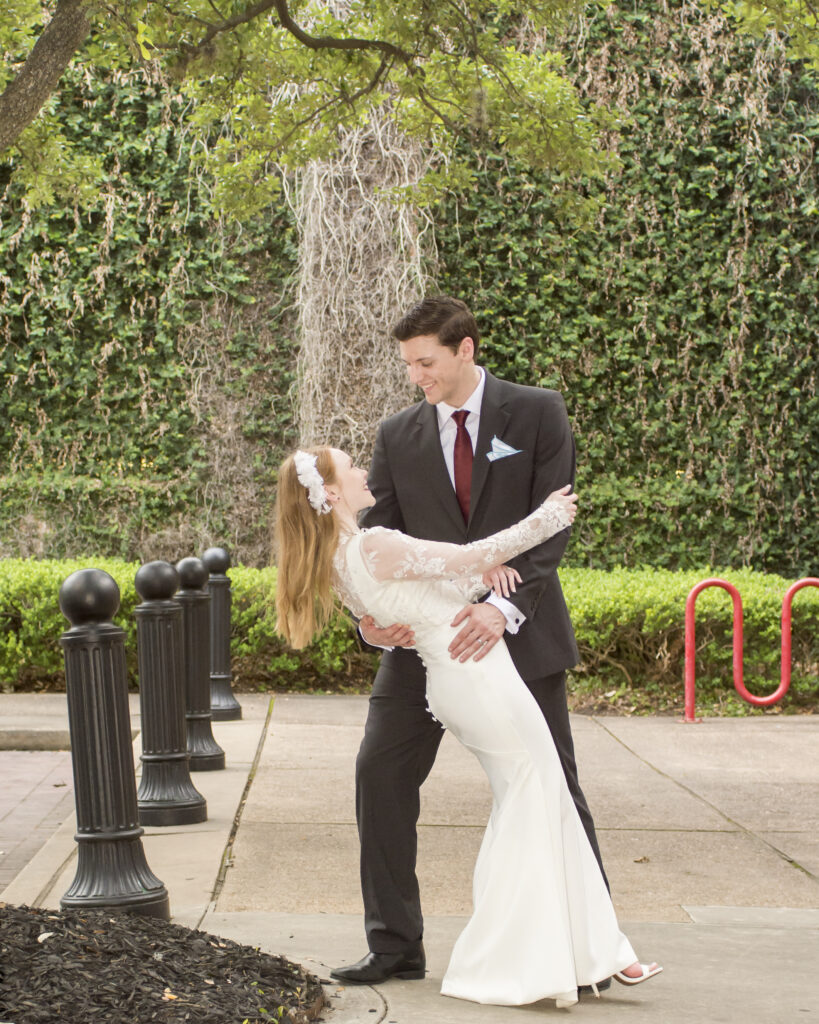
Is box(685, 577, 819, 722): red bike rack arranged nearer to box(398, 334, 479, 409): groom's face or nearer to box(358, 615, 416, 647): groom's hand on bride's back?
box(398, 334, 479, 409): groom's face

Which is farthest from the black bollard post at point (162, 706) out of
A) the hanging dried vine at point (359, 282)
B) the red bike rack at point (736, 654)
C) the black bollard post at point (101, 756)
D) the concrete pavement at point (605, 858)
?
the hanging dried vine at point (359, 282)

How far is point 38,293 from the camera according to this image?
12000 millimetres

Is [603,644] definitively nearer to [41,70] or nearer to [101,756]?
[101,756]

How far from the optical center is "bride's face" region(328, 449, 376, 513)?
3.71 m

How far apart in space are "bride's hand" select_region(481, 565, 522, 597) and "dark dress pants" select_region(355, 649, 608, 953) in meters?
0.31

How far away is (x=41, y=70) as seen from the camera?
468 cm

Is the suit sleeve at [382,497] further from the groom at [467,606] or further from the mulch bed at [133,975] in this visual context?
the mulch bed at [133,975]

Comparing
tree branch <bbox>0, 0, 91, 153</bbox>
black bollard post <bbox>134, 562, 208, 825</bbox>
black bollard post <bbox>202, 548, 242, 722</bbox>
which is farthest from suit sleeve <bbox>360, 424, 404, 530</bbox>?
black bollard post <bbox>202, 548, 242, 722</bbox>

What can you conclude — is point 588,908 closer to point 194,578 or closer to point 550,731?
point 550,731

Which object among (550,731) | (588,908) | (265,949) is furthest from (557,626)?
(265,949)

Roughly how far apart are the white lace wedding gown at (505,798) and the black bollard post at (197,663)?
2976mm

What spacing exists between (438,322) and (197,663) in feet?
11.3

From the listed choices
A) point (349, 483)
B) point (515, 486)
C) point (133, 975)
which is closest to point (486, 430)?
point (515, 486)

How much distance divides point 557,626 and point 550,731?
31cm
